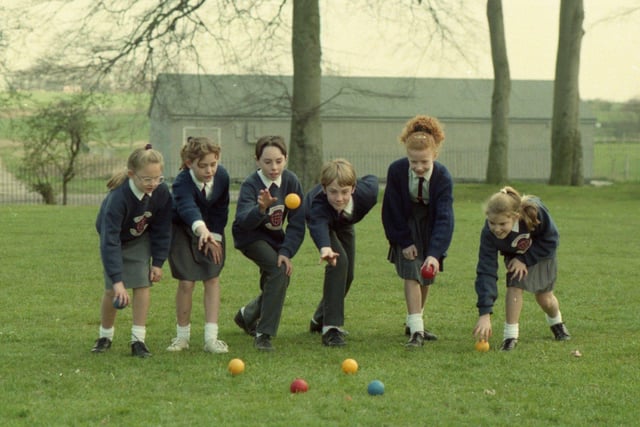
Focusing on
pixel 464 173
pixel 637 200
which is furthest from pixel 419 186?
pixel 464 173

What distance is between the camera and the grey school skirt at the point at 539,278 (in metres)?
7.60

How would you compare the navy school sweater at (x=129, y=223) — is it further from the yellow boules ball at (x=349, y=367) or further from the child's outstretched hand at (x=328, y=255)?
the yellow boules ball at (x=349, y=367)

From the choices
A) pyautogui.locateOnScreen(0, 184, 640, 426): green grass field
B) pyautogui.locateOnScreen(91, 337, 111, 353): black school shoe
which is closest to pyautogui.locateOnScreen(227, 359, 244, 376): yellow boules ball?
pyautogui.locateOnScreen(0, 184, 640, 426): green grass field

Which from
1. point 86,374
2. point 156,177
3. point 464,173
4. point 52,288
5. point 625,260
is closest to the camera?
point 86,374

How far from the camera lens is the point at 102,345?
7.45m

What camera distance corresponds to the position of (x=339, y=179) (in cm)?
750

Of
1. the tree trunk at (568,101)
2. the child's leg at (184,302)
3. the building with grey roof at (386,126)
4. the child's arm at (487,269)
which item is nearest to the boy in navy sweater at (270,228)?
the child's leg at (184,302)

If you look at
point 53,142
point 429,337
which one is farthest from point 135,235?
point 53,142

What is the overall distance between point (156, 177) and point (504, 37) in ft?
83.2

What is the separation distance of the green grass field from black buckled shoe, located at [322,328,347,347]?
0.32 ft

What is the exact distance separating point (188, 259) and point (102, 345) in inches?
34.8

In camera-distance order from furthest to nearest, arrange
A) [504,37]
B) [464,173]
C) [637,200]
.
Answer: [464,173] < [504,37] < [637,200]

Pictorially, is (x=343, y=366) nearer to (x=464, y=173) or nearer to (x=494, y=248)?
(x=494, y=248)

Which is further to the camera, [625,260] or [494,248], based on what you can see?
[625,260]
